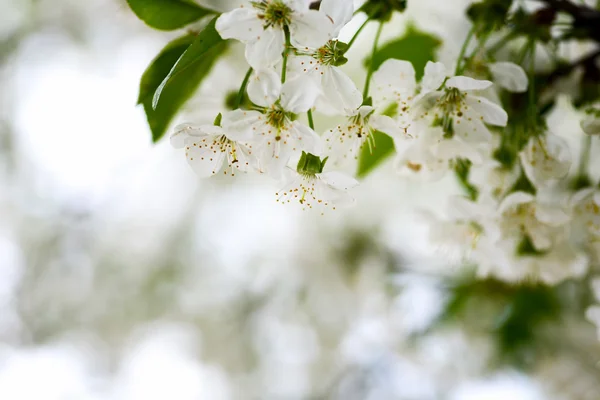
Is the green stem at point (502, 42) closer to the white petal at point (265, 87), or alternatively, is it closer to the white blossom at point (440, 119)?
the white blossom at point (440, 119)

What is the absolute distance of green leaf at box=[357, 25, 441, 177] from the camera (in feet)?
1.87

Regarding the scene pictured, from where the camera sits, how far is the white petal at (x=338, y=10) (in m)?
0.41

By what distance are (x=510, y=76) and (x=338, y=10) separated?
0.65ft

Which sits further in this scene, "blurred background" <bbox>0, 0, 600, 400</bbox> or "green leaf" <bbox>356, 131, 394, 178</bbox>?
"blurred background" <bbox>0, 0, 600, 400</bbox>

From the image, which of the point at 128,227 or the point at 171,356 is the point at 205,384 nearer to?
the point at 171,356

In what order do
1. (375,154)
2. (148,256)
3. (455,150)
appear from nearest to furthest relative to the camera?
(455,150)
(375,154)
(148,256)

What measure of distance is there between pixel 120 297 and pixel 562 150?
1.92m

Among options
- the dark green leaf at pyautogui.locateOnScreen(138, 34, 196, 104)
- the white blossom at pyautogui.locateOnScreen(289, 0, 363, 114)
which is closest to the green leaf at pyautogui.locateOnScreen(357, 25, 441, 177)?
the white blossom at pyautogui.locateOnScreen(289, 0, 363, 114)

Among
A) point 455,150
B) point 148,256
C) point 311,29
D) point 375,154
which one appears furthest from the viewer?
point 148,256

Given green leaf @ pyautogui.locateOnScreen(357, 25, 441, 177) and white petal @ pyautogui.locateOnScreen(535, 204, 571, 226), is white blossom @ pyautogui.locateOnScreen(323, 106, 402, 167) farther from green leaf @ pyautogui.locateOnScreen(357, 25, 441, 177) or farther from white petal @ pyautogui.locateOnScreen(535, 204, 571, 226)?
white petal @ pyautogui.locateOnScreen(535, 204, 571, 226)

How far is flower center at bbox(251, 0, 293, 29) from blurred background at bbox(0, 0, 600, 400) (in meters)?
1.29

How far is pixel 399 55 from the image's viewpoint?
57 centimetres

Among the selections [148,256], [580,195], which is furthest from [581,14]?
[148,256]

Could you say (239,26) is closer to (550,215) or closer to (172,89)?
(172,89)
